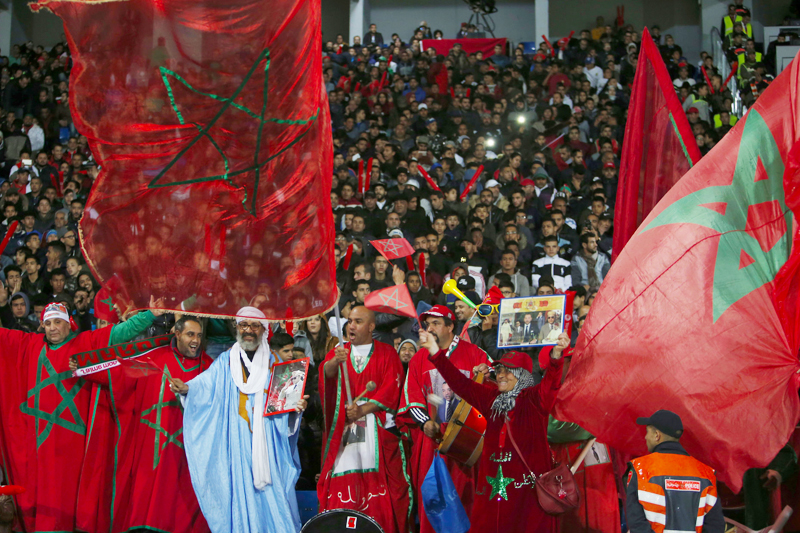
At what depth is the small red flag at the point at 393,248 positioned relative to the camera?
29.0 feet

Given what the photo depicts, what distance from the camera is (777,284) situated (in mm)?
5078

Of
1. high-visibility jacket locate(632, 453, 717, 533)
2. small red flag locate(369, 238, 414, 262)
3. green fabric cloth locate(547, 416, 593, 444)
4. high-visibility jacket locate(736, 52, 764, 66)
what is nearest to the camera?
high-visibility jacket locate(632, 453, 717, 533)

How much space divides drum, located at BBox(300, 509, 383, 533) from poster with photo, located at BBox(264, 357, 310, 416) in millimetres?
1339

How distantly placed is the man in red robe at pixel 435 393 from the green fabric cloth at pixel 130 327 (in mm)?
2101

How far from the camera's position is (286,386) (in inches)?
267

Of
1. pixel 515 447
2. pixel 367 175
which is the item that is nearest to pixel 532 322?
pixel 515 447

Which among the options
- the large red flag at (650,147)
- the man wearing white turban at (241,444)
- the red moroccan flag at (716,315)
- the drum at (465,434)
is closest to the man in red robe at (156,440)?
the man wearing white turban at (241,444)

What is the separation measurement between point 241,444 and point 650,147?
13.0 feet

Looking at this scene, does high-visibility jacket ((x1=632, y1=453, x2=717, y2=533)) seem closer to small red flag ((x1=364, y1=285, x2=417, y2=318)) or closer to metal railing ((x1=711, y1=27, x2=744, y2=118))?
small red flag ((x1=364, y1=285, x2=417, y2=318))

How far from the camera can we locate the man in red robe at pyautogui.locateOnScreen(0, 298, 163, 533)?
277 inches

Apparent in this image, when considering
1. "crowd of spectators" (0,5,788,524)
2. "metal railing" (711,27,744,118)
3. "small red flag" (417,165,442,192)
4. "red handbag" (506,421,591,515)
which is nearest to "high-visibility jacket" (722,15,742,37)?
"crowd of spectators" (0,5,788,524)

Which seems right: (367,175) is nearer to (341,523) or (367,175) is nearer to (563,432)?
(563,432)

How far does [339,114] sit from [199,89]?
37.5 ft

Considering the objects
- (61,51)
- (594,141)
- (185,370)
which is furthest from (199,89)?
(61,51)
